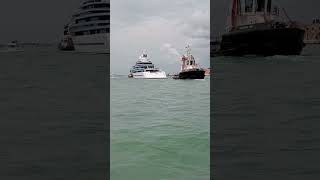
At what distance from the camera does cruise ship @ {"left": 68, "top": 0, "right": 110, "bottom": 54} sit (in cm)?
1948

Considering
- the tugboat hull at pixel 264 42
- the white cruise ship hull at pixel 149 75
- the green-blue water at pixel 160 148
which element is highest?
the tugboat hull at pixel 264 42

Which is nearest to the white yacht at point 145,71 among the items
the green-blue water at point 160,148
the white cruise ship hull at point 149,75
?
the white cruise ship hull at point 149,75

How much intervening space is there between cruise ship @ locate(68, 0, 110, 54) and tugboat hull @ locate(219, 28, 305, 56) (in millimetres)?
4303

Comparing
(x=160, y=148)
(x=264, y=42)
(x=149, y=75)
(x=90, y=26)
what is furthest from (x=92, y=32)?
(x=160, y=148)

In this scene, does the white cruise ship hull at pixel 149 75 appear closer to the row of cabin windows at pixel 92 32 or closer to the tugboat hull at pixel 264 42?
the row of cabin windows at pixel 92 32

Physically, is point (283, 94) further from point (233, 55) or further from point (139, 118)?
point (233, 55)

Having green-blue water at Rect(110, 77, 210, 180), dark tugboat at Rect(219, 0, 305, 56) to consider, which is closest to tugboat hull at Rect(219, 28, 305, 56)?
dark tugboat at Rect(219, 0, 305, 56)

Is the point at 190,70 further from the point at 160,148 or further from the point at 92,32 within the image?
the point at 160,148

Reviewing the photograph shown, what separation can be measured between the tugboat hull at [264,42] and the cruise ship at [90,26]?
4.30 m

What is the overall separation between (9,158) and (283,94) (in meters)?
5.37

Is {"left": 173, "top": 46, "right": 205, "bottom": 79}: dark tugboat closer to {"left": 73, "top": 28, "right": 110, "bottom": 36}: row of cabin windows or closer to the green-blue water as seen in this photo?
{"left": 73, "top": 28, "right": 110, "bottom": 36}: row of cabin windows

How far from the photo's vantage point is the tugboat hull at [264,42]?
1781 cm

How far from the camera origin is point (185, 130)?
231 inches

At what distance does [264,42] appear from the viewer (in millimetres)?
18188
